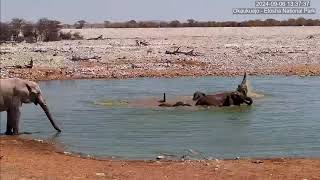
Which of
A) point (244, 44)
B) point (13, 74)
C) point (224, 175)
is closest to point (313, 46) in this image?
point (244, 44)

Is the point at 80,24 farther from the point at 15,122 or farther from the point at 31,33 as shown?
the point at 15,122

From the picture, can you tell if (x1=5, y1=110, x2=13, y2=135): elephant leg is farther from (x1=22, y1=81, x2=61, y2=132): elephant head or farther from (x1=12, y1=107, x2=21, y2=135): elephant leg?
(x1=22, y1=81, x2=61, y2=132): elephant head

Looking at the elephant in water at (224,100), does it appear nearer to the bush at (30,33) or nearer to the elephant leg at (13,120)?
the elephant leg at (13,120)

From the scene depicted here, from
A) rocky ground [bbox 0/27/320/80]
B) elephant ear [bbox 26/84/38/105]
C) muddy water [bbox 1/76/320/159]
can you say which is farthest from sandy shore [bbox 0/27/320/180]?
elephant ear [bbox 26/84/38/105]

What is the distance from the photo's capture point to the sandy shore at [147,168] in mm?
10859

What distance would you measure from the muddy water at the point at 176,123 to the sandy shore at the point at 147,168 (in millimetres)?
1107

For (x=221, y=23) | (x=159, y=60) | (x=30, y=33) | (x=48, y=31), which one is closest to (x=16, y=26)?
(x=30, y=33)

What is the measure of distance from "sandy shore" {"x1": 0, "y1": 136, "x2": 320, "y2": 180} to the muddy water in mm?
1107

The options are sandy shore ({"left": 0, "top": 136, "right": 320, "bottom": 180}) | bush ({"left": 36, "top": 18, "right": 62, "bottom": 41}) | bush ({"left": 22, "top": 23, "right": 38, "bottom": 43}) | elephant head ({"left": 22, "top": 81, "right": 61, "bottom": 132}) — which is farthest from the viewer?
bush ({"left": 36, "top": 18, "right": 62, "bottom": 41})

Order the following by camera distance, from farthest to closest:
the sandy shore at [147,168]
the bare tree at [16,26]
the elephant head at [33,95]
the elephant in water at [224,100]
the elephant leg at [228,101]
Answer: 1. the bare tree at [16,26]
2. the elephant leg at [228,101]
3. the elephant in water at [224,100]
4. the elephant head at [33,95]
5. the sandy shore at [147,168]

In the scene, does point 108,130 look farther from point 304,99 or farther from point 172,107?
point 304,99

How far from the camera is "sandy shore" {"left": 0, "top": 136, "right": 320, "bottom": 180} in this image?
35.6 ft

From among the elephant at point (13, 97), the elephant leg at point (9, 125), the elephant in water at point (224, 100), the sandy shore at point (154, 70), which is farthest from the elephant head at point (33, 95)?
the elephant in water at point (224, 100)

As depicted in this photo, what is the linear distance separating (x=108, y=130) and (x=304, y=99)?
30.8 ft
